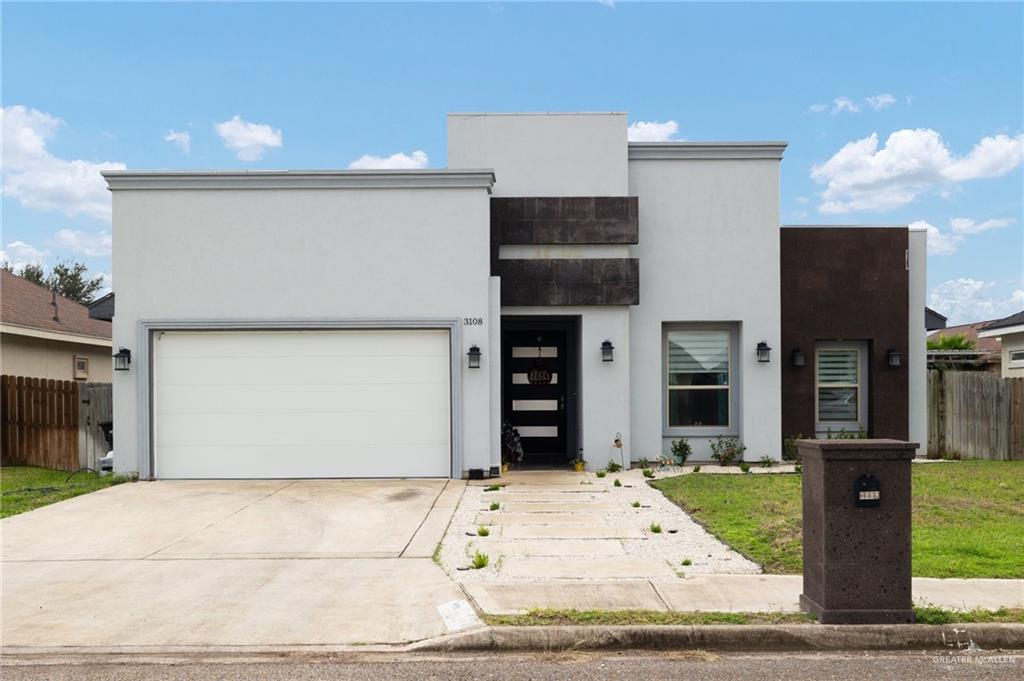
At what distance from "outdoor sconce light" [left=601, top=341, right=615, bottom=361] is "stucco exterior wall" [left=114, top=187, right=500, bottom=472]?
1.96 m

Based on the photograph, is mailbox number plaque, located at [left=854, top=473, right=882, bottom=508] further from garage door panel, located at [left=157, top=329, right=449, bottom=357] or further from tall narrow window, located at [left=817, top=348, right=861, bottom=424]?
tall narrow window, located at [left=817, top=348, right=861, bottom=424]

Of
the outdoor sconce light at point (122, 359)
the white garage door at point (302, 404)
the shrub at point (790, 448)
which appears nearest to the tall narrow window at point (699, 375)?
the shrub at point (790, 448)

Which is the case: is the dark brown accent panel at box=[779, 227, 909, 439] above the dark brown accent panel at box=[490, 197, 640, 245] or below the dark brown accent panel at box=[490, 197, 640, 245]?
below

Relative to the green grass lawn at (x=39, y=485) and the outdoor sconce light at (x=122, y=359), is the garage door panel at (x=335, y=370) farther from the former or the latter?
the green grass lawn at (x=39, y=485)

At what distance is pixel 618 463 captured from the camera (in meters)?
13.5

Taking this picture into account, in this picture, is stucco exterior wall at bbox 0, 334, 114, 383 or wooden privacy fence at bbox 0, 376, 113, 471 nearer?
wooden privacy fence at bbox 0, 376, 113, 471

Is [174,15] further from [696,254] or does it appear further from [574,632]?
[574,632]

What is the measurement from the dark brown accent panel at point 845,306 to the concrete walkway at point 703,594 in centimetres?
840

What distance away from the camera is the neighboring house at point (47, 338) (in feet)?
Answer: 59.3

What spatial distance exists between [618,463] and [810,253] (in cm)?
518

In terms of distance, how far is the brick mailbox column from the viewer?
5406 mm

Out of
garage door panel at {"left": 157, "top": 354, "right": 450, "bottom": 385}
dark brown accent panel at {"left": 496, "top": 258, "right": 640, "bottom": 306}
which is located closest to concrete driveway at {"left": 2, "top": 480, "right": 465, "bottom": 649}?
garage door panel at {"left": 157, "top": 354, "right": 450, "bottom": 385}

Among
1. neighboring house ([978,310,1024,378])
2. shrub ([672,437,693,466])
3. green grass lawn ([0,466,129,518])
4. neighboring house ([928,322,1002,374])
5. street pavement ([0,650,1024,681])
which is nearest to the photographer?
street pavement ([0,650,1024,681])

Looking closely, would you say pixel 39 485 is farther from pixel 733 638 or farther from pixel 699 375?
pixel 733 638
